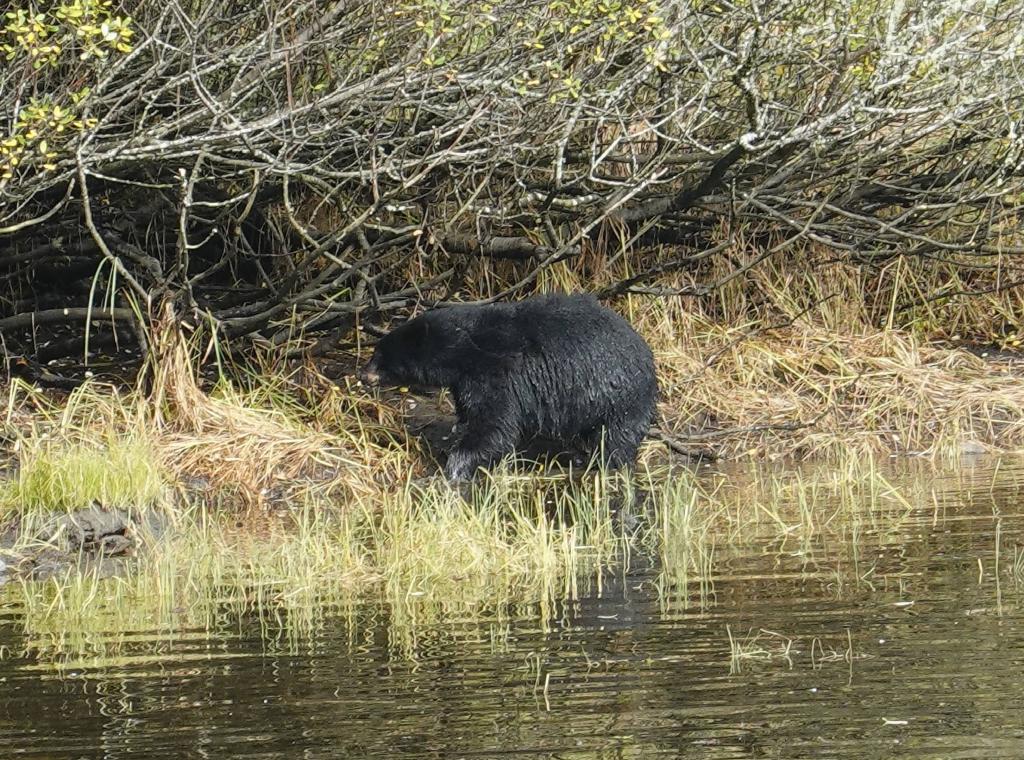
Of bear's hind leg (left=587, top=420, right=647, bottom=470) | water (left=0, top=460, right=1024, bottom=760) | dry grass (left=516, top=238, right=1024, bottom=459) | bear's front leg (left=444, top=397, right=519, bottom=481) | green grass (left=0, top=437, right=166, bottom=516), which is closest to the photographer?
water (left=0, top=460, right=1024, bottom=760)

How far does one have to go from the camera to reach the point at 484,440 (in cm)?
1109

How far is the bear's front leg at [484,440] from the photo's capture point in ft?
36.3

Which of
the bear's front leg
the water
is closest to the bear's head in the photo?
the bear's front leg

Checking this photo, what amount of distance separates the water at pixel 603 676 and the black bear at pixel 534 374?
3738mm

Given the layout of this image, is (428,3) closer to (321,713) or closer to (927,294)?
(321,713)

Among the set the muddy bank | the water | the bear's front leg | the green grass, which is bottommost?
the water

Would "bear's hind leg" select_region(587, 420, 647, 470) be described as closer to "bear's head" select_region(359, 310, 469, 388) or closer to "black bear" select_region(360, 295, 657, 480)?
"black bear" select_region(360, 295, 657, 480)

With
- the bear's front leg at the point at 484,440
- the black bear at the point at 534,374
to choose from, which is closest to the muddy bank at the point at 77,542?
the bear's front leg at the point at 484,440

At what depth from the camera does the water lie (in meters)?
4.67

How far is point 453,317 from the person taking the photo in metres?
11.3

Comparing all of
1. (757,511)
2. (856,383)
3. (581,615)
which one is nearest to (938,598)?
(581,615)

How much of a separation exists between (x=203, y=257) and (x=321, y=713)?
29.4ft

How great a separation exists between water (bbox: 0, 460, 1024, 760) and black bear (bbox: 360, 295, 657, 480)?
374 cm

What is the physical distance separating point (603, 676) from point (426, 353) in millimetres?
6005
